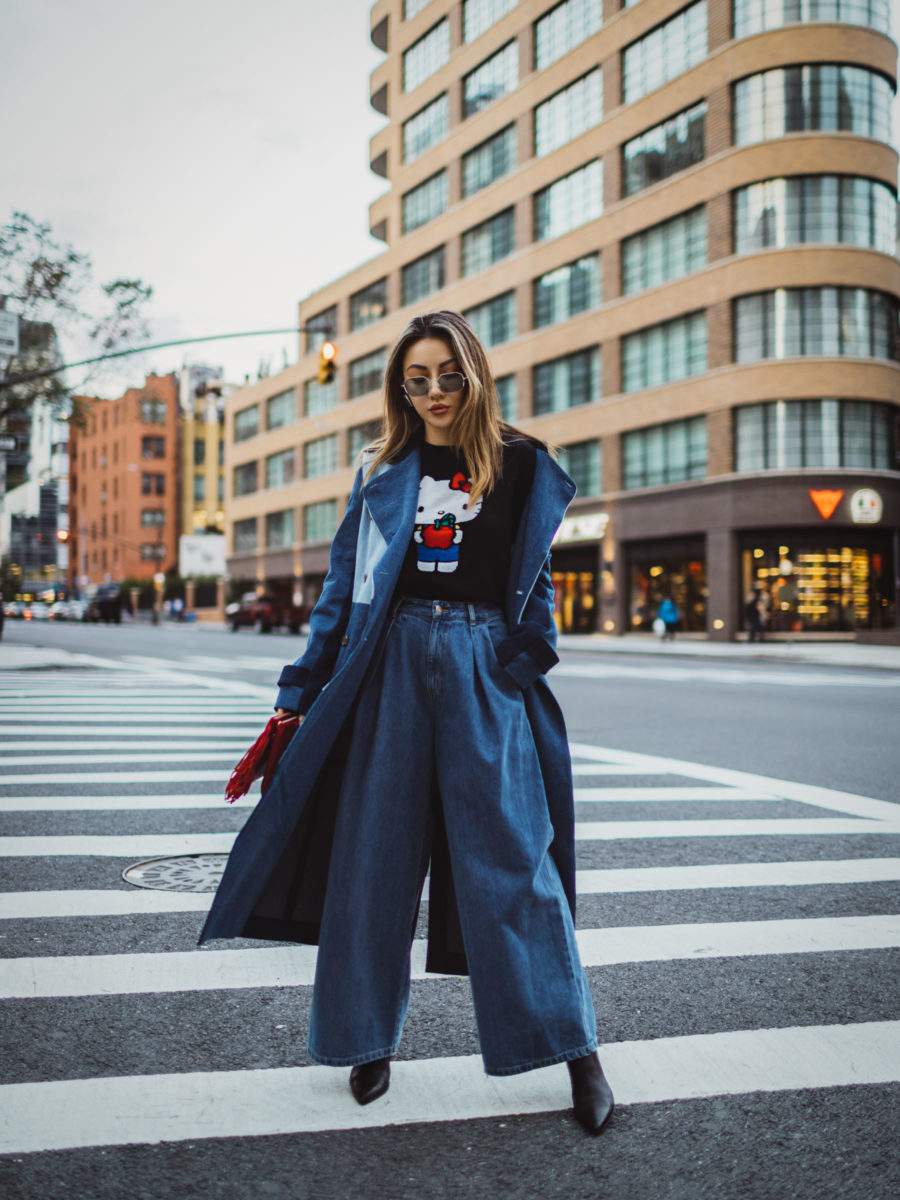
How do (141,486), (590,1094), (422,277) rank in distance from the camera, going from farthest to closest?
(141,486)
(422,277)
(590,1094)

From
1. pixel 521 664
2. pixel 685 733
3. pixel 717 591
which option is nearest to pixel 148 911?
pixel 521 664

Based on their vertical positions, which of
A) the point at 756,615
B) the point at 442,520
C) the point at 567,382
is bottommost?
the point at 756,615

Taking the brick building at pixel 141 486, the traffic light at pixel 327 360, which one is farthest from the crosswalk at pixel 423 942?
the brick building at pixel 141 486

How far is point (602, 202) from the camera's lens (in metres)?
40.3

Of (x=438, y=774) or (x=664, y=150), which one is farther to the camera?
(x=664, y=150)

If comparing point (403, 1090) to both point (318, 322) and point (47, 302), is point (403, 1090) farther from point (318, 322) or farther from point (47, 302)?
point (318, 322)

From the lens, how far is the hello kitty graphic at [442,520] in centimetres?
286

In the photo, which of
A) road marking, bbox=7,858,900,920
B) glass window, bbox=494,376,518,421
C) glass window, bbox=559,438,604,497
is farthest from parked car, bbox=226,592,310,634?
road marking, bbox=7,858,900,920

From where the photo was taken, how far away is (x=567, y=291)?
42.2 metres

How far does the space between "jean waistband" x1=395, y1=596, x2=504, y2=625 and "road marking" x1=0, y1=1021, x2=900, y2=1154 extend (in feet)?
3.90

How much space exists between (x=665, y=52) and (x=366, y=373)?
78.2ft

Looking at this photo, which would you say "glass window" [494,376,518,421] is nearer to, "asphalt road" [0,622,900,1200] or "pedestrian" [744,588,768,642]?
"pedestrian" [744,588,768,642]

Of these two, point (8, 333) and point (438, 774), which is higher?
point (8, 333)

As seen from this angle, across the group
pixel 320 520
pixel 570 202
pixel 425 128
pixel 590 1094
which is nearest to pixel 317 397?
pixel 320 520
